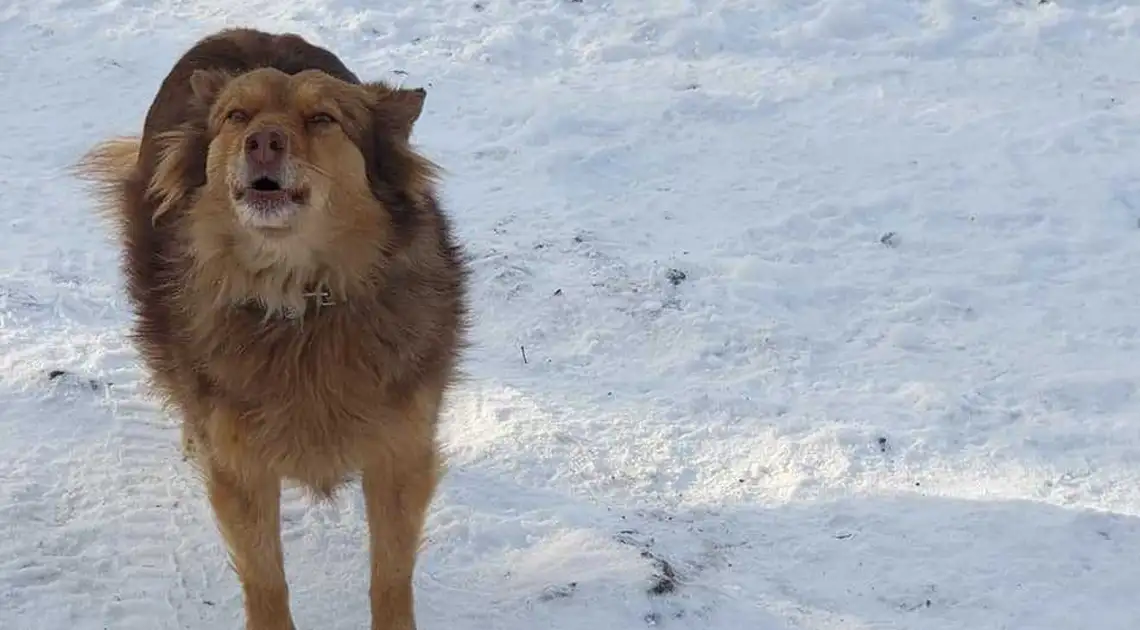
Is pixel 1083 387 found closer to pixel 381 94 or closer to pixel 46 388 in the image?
pixel 381 94

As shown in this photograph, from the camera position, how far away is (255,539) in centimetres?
346

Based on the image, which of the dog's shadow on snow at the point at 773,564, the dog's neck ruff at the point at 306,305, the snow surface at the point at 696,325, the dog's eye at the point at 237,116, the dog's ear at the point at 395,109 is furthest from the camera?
the snow surface at the point at 696,325

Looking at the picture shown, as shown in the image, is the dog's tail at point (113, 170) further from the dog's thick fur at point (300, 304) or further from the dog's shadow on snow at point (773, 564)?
the dog's shadow on snow at point (773, 564)

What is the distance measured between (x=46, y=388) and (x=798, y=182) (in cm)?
389

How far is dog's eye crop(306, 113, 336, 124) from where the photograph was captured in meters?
3.02

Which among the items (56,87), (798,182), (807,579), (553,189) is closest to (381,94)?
(807,579)

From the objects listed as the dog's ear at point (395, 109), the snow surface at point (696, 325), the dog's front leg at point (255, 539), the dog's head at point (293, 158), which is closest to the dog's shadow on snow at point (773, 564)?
the snow surface at point (696, 325)

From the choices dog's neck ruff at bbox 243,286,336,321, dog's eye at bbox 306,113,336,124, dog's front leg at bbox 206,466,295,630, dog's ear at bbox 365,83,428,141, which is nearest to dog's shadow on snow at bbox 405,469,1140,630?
dog's front leg at bbox 206,466,295,630

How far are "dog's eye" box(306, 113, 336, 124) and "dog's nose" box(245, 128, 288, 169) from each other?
157mm

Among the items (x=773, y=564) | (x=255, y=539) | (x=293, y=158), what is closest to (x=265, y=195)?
(x=293, y=158)

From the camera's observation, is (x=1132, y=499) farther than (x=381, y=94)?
Yes

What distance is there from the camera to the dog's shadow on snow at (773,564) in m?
3.71

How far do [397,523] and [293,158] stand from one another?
1.25 meters

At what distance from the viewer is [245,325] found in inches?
123
